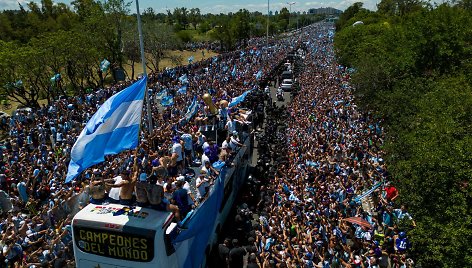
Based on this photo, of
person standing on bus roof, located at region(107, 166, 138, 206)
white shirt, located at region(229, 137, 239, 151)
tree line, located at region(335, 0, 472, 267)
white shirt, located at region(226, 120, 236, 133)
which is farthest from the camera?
white shirt, located at region(226, 120, 236, 133)

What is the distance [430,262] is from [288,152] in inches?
348

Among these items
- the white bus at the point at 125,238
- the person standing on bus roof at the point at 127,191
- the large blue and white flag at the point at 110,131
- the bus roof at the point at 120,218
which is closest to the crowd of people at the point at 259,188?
the person standing on bus roof at the point at 127,191

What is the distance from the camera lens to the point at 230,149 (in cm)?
1181

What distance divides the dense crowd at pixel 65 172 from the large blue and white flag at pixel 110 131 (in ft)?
1.73

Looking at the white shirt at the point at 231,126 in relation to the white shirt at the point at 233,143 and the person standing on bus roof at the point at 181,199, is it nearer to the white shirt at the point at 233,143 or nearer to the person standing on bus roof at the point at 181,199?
the white shirt at the point at 233,143

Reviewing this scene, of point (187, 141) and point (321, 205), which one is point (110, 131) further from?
point (321, 205)

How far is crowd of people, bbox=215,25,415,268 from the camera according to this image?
855 cm

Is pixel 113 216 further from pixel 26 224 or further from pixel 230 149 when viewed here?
pixel 230 149

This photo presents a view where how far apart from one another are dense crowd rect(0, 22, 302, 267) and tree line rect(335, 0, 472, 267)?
5.32 meters

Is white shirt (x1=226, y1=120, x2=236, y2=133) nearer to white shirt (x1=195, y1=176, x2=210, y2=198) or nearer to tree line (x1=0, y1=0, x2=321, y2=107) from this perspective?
white shirt (x1=195, y1=176, x2=210, y2=198)

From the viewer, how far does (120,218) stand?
6668mm

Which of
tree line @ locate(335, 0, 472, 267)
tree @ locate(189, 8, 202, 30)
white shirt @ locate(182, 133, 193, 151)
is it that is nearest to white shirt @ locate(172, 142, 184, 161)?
white shirt @ locate(182, 133, 193, 151)

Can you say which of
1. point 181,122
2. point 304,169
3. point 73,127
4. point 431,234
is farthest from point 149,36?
point 431,234

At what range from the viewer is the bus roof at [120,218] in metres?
Answer: 6.50
